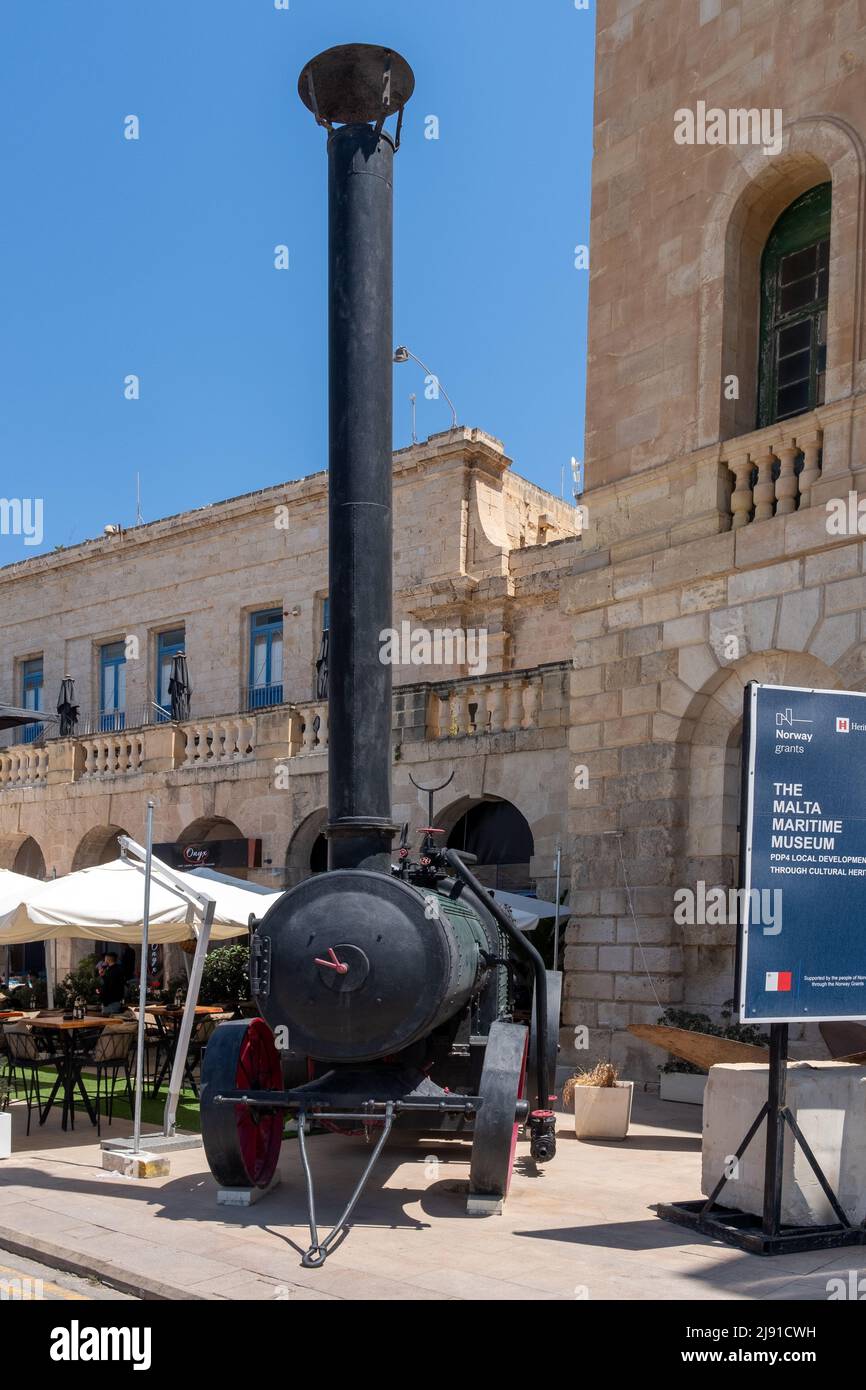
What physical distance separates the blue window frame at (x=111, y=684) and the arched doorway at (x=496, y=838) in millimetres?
11514

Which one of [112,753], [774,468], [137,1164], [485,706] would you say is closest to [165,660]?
[112,753]

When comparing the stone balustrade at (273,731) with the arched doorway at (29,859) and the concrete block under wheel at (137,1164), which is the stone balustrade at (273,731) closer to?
the arched doorway at (29,859)

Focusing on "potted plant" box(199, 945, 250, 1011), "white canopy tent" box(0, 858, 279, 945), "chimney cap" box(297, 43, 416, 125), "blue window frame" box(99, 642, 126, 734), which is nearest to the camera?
"chimney cap" box(297, 43, 416, 125)

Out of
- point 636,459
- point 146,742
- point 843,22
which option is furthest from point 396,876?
point 146,742

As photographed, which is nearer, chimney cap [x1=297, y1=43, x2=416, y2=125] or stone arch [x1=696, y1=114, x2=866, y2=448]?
chimney cap [x1=297, y1=43, x2=416, y2=125]

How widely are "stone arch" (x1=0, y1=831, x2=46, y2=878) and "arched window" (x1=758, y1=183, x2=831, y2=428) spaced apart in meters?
15.2

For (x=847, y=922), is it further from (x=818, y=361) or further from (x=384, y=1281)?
(x=818, y=361)

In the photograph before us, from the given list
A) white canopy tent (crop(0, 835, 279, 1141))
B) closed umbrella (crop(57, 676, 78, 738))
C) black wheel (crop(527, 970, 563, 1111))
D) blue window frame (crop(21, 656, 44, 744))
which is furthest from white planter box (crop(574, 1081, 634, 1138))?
blue window frame (crop(21, 656, 44, 744))

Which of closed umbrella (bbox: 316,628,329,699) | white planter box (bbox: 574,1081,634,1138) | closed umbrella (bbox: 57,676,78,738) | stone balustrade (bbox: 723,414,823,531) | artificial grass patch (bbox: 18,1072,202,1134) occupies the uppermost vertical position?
stone balustrade (bbox: 723,414,823,531)

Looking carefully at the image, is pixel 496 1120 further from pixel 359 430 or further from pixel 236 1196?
pixel 359 430

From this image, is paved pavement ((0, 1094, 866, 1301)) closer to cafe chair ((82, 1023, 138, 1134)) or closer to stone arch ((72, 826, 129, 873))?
cafe chair ((82, 1023, 138, 1134))

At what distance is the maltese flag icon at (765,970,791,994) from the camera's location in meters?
6.55

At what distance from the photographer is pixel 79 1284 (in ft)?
19.8
